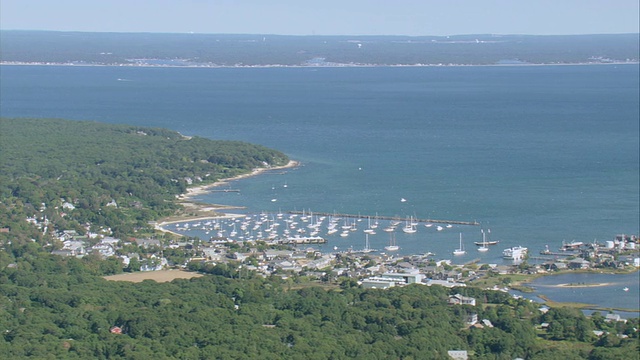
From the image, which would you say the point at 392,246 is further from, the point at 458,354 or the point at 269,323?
the point at 458,354

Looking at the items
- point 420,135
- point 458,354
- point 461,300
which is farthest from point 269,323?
point 420,135

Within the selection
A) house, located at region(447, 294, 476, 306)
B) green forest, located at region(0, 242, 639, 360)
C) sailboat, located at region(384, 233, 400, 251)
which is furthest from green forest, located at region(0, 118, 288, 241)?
house, located at region(447, 294, 476, 306)

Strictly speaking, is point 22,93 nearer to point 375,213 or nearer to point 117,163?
point 117,163

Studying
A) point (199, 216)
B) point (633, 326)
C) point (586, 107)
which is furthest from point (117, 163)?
point (586, 107)

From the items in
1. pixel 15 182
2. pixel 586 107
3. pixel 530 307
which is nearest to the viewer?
pixel 530 307

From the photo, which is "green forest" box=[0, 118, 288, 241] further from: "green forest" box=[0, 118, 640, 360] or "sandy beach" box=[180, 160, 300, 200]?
"green forest" box=[0, 118, 640, 360]

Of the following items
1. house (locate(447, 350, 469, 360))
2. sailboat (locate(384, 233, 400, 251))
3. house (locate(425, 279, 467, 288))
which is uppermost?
house (locate(447, 350, 469, 360))
